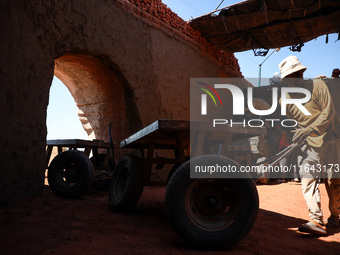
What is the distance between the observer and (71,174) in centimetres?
450

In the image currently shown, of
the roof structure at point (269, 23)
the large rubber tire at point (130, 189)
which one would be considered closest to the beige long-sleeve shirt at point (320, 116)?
the large rubber tire at point (130, 189)

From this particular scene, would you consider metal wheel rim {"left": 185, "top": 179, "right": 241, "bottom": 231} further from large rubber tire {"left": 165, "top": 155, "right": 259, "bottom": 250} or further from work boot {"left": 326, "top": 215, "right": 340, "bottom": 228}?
work boot {"left": 326, "top": 215, "right": 340, "bottom": 228}

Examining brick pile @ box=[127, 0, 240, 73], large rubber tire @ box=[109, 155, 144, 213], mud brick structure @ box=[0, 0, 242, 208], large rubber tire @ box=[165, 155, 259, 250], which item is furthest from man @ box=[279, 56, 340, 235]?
brick pile @ box=[127, 0, 240, 73]

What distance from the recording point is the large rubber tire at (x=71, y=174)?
14.1ft

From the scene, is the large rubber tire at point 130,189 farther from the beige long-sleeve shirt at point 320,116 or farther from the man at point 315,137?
the beige long-sleeve shirt at point 320,116

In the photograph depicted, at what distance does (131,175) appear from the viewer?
10.9 feet

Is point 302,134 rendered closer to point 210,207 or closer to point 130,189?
point 210,207

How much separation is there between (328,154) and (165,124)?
2.00 metres

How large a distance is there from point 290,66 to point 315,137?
86 centimetres

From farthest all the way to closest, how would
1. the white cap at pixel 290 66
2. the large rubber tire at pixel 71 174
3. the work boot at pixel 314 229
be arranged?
the large rubber tire at pixel 71 174, the white cap at pixel 290 66, the work boot at pixel 314 229

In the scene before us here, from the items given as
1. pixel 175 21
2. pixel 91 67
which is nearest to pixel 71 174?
pixel 91 67

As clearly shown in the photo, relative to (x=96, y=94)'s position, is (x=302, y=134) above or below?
below

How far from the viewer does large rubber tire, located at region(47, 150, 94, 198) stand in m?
4.29

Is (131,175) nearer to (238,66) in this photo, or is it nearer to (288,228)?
(288,228)
